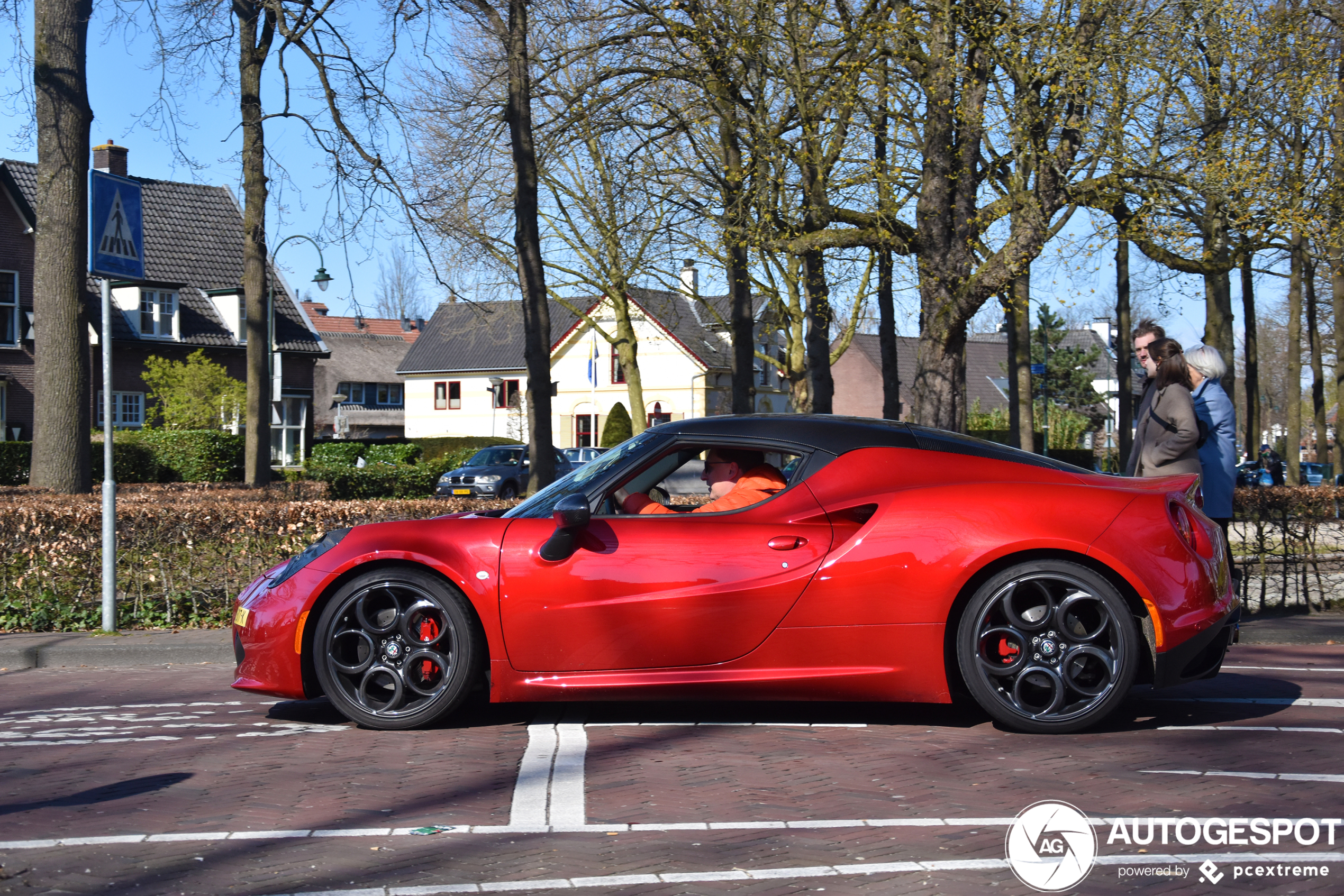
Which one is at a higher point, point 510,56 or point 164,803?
point 510,56

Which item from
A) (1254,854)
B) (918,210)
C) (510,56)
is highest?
(510,56)

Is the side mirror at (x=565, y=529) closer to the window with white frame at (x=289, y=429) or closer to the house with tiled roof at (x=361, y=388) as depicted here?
the window with white frame at (x=289, y=429)

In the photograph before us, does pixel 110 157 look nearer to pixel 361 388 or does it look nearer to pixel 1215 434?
pixel 361 388

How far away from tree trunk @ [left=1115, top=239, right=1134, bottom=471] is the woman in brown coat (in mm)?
16086

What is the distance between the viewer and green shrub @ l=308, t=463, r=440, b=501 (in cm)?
2230

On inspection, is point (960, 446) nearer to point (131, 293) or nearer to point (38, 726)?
point (38, 726)

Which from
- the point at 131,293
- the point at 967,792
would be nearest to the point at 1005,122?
the point at 967,792

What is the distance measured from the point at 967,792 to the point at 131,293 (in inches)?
1596

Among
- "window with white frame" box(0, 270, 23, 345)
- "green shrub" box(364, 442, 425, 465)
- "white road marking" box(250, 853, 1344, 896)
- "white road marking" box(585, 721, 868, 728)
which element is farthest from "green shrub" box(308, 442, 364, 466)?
"white road marking" box(250, 853, 1344, 896)

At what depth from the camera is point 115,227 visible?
845cm

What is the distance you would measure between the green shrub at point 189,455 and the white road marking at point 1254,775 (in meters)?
Result: 30.7

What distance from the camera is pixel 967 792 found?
4.36 m

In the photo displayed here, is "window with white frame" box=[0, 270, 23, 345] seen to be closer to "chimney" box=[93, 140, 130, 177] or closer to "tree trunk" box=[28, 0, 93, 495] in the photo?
"chimney" box=[93, 140, 130, 177]

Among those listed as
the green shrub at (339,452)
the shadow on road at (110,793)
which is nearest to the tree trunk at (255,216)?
the shadow on road at (110,793)
